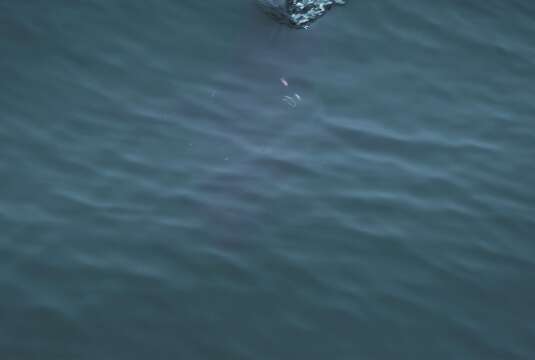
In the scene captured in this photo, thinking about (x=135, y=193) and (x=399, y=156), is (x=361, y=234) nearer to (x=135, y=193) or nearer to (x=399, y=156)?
(x=399, y=156)

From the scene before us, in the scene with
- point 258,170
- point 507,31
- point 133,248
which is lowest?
point 133,248

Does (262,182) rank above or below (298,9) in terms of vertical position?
below

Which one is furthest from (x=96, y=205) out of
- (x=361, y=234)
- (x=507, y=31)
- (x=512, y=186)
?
(x=507, y=31)

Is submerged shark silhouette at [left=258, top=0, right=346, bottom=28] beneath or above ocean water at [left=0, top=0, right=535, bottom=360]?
above

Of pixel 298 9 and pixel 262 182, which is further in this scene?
pixel 298 9

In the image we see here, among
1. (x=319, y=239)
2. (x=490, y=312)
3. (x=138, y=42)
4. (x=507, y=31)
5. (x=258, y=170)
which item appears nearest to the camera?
(x=490, y=312)
